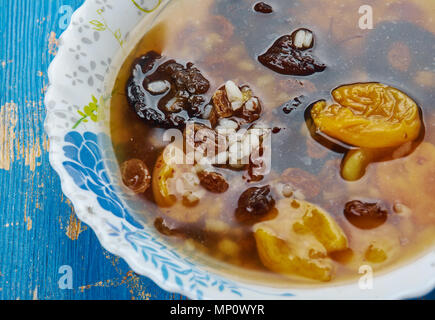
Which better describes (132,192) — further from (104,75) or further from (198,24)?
(198,24)

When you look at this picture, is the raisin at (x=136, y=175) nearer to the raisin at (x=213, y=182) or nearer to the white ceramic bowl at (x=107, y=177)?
the white ceramic bowl at (x=107, y=177)

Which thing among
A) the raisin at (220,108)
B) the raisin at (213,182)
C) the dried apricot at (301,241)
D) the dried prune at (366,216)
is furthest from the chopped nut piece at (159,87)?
the dried prune at (366,216)

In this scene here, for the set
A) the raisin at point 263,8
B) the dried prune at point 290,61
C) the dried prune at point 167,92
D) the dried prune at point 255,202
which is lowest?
the dried prune at point 255,202

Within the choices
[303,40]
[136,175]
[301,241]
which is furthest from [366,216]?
[136,175]

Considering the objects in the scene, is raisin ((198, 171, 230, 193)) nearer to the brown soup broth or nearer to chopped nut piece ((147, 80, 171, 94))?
the brown soup broth

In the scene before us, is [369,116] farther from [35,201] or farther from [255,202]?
[35,201]

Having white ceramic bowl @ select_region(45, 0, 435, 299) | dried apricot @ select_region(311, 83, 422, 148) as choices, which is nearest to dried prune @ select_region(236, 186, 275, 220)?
white ceramic bowl @ select_region(45, 0, 435, 299)
